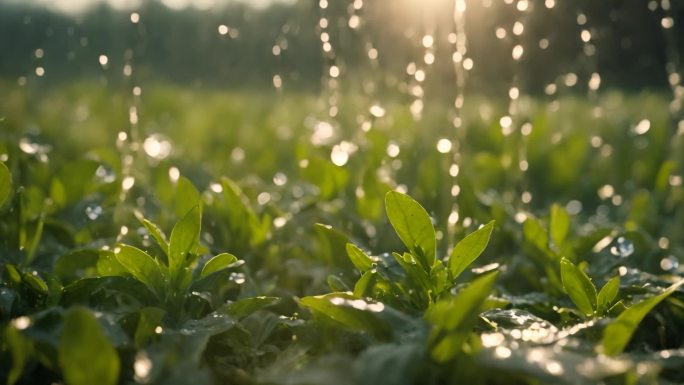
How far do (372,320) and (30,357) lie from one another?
56cm

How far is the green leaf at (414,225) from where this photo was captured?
4.46 ft

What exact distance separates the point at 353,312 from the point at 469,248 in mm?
275

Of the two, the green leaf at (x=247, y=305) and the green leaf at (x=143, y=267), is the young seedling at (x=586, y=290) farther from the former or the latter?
the green leaf at (x=143, y=267)

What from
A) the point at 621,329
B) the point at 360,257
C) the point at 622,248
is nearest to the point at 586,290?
the point at 621,329

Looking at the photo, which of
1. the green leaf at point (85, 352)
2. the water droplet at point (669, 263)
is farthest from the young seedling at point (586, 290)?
the green leaf at point (85, 352)

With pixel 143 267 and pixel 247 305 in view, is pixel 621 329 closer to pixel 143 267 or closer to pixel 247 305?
pixel 247 305

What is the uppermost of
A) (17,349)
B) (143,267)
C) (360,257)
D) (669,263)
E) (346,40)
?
(346,40)

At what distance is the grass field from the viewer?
1.10 meters

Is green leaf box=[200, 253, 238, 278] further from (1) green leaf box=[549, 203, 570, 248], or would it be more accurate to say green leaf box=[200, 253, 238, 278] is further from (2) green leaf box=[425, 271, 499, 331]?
(1) green leaf box=[549, 203, 570, 248]

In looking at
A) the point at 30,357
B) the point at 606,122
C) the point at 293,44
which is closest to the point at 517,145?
the point at 293,44

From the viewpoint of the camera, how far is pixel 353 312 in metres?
1.21

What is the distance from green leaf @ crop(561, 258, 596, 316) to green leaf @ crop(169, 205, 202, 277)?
2.19 ft

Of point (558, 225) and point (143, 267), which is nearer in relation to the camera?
point (143, 267)

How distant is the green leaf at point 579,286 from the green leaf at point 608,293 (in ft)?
0.05
